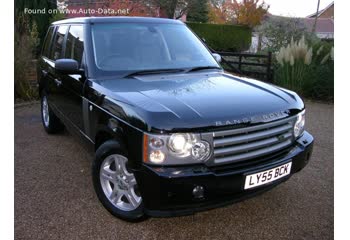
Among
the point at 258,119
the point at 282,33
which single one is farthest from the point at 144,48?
the point at 282,33

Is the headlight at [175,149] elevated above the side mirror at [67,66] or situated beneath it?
situated beneath

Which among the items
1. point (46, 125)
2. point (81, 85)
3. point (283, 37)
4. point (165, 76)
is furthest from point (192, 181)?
point (283, 37)

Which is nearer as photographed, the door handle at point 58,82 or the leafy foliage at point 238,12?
the door handle at point 58,82

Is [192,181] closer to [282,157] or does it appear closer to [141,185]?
[141,185]

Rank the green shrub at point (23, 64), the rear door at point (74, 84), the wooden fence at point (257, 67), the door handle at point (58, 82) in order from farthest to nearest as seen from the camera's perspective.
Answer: the wooden fence at point (257, 67) → the green shrub at point (23, 64) → the door handle at point (58, 82) → the rear door at point (74, 84)

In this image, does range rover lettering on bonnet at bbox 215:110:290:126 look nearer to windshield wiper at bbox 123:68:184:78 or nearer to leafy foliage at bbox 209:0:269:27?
windshield wiper at bbox 123:68:184:78

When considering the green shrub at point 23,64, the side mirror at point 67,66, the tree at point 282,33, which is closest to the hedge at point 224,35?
the tree at point 282,33

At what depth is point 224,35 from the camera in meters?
26.4

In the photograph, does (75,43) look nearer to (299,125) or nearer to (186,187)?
(186,187)

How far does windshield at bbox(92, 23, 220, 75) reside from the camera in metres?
3.55

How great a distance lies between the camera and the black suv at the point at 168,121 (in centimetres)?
245

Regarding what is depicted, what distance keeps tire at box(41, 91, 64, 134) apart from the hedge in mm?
19670

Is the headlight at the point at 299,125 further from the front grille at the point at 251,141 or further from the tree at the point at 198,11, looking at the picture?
the tree at the point at 198,11

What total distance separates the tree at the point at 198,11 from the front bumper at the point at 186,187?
2715 cm
